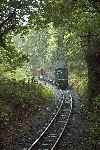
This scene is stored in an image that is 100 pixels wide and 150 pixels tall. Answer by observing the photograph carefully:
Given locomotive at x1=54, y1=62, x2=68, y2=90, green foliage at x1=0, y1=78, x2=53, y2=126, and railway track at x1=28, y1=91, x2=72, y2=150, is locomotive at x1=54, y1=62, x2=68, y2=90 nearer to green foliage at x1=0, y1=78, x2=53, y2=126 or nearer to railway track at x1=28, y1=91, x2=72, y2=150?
green foliage at x1=0, y1=78, x2=53, y2=126

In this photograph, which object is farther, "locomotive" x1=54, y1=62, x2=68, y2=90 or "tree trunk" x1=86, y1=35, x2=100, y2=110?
"locomotive" x1=54, y1=62, x2=68, y2=90

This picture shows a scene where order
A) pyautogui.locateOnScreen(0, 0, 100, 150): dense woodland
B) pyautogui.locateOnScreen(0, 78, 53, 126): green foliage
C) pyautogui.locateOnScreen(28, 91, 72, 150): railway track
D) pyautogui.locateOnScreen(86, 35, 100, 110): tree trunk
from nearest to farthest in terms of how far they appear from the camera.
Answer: pyautogui.locateOnScreen(28, 91, 72, 150): railway track, pyautogui.locateOnScreen(0, 0, 100, 150): dense woodland, pyautogui.locateOnScreen(0, 78, 53, 126): green foliage, pyautogui.locateOnScreen(86, 35, 100, 110): tree trunk

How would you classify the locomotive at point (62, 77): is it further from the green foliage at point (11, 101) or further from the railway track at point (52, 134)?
the railway track at point (52, 134)

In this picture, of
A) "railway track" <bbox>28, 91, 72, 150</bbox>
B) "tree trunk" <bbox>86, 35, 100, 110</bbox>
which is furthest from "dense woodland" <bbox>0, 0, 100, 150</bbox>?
"railway track" <bbox>28, 91, 72, 150</bbox>

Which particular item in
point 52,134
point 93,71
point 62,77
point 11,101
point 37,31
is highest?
point 37,31

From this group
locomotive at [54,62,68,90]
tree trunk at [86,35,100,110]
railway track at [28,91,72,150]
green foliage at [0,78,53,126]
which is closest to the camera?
railway track at [28,91,72,150]

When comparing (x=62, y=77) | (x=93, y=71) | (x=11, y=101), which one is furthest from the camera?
(x=62, y=77)

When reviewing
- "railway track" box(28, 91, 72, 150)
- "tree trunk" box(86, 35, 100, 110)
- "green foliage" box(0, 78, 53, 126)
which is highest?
"tree trunk" box(86, 35, 100, 110)

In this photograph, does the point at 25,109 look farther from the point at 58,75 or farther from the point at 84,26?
the point at 58,75

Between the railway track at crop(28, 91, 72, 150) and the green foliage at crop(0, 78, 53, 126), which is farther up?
the green foliage at crop(0, 78, 53, 126)

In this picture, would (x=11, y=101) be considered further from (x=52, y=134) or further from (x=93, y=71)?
(x=52, y=134)

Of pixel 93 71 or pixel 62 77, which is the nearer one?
pixel 93 71

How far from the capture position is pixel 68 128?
19.0 m

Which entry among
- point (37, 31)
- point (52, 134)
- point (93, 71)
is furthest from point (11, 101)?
point (52, 134)
